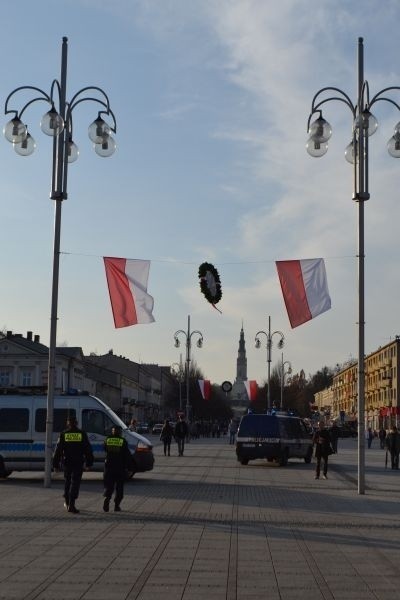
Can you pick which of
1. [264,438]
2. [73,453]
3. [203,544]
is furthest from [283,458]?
[203,544]

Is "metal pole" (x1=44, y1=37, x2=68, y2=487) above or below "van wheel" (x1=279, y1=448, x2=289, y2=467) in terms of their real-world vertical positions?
above

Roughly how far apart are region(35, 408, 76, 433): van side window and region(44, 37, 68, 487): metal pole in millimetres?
3318

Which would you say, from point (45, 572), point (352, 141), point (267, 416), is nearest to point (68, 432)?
point (45, 572)

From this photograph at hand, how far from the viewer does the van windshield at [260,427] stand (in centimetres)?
3288

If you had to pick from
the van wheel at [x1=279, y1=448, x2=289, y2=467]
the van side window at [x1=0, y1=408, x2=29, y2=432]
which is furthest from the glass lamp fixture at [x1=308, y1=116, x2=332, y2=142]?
the van wheel at [x1=279, y1=448, x2=289, y2=467]

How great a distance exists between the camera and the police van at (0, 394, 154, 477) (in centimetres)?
2492

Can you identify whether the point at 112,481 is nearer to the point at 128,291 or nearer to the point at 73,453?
the point at 73,453

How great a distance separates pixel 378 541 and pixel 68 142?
42.3ft

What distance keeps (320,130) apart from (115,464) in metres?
8.36

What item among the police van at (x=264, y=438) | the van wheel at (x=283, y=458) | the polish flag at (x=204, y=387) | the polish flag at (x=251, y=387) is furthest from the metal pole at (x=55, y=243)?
the polish flag at (x=204, y=387)

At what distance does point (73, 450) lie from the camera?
17.0 meters

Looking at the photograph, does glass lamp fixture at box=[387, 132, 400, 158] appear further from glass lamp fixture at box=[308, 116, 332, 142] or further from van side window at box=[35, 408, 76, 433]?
van side window at box=[35, 408, 76, 433]

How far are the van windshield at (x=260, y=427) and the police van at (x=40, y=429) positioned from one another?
8224 millimetres

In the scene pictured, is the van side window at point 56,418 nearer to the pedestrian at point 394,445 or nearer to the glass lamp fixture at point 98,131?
the glass lamp fixture at point 98,131
